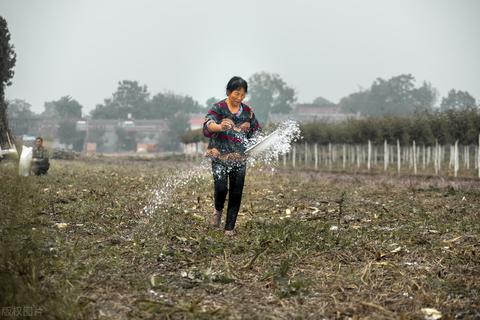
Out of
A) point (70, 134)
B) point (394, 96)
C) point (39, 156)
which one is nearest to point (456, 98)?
point (394, 96)

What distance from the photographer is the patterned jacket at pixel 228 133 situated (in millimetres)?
8688

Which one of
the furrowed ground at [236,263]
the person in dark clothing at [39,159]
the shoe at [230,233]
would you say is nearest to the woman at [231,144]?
the shoe at [230,233]

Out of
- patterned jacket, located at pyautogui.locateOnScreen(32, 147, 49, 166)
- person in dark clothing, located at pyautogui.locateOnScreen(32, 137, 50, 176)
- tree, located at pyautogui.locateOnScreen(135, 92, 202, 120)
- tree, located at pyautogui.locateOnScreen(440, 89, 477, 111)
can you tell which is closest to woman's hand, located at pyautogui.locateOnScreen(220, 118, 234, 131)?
person in dark clothing, located at pyautogui.locateOnScreen(32, 137, 50, 176)

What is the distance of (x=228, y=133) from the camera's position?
28.5 feet

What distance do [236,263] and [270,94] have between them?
143840 millimetres

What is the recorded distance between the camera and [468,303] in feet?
16.3

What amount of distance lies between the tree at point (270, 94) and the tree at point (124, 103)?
3129 cm

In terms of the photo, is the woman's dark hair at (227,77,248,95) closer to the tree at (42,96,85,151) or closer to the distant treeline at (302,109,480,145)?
the distant treeline at (302,109,480,145)

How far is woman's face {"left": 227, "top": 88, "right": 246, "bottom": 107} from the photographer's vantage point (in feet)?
28.4

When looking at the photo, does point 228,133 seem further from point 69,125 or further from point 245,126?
point 69,125

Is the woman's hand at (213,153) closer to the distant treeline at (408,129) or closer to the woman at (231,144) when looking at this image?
the woman at (231,144)

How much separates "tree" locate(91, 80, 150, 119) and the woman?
12769 centimetres

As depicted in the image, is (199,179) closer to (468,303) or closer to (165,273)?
(165,273)

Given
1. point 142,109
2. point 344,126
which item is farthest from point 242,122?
point 142,109
